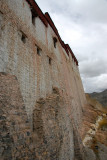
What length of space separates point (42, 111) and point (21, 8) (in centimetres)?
603

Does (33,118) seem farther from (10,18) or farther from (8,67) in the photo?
(10,18)

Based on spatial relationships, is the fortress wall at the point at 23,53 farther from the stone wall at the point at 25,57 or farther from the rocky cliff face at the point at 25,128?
the rocky cliff face at the point at 25,128

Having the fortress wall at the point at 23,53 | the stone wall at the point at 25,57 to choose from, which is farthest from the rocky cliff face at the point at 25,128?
the fortress wall at the point at 23,53

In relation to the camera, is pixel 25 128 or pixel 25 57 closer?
pixel 25 128

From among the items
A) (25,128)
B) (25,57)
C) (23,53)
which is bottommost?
(25,128)

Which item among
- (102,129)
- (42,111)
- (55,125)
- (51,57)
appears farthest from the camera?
(102,129)

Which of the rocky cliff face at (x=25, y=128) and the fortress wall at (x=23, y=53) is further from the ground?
the fortress wall at (x=23, y=53)

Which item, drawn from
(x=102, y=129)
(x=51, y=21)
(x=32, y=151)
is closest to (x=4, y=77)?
(x=32, y=151)

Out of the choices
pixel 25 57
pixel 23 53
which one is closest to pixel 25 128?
pixel 25 57

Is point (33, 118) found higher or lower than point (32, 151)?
Result: higher

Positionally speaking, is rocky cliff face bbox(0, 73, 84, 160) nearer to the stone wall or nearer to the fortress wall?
the stone wall

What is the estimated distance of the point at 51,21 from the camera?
10922 millimetres

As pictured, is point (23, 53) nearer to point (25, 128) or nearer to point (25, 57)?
point (25, 57)

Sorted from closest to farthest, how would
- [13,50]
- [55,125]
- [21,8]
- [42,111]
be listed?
[13,50]
[42,111]
[55,125]
[21,8]
